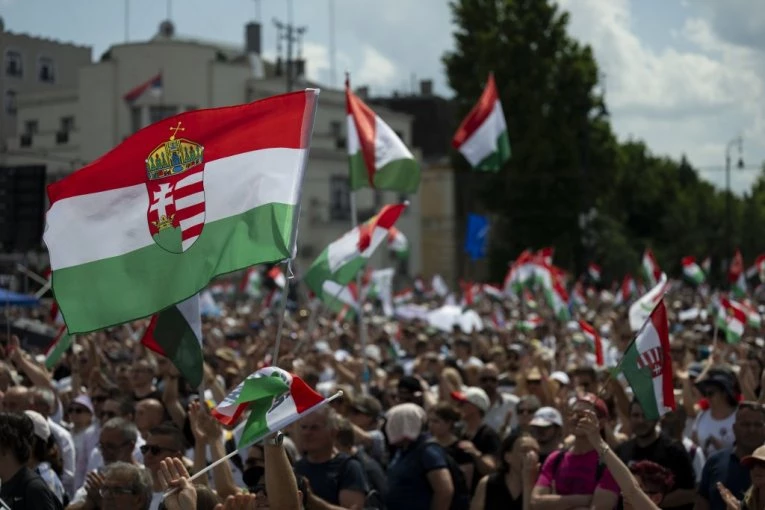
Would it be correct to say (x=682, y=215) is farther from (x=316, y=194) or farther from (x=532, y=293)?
(x=532, y=293)

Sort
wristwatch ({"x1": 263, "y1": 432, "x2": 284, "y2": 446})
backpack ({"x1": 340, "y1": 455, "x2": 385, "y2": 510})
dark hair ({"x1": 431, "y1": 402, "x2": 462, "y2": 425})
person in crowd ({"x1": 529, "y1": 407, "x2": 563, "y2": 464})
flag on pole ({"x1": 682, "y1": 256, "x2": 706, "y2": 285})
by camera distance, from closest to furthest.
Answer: wristwatch ({"x1": 263, "y1": 432, "x2": 284, "y2": 446}) < backpack ({"x1": 340, "y1": 455, "x2": 385, "y2": 510}) < person in crowd ({"x1": 529, "y1": 407, "x2": 563, "y2": 464}) < dark hair ({"x1": 431, "y1": 402, "x2": 462, "y2": 425}) < flag on pole ({"x1": 682, "y1": 256, "x2": 706, "y2": 285})

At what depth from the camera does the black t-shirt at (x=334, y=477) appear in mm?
7395

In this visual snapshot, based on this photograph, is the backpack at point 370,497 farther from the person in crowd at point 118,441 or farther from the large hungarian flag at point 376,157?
the large hungarian flag at point 376,157

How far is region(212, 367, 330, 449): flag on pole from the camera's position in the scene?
18.6 feet

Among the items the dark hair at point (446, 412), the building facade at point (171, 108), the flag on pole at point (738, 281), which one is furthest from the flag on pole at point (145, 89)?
the dark hair at point (446, 412)

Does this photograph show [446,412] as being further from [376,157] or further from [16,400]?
[376,157]

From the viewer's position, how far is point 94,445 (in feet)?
30.5

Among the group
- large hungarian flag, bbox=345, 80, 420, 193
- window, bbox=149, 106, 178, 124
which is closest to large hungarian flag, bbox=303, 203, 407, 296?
large hungarian flag, bbox=345, 80, 420, 193

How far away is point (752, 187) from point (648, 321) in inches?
4775

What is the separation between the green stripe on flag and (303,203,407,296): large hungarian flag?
4.80 m

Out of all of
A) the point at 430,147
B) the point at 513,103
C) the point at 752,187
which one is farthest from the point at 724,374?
the point at 752,187

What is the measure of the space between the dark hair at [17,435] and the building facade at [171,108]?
4648 cm

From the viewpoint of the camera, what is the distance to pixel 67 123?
5838 cm

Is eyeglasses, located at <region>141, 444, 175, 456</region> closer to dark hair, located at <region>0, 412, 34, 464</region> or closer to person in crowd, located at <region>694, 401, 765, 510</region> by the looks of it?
dark hair, located at <region>0, 412, 34, 464</region>
